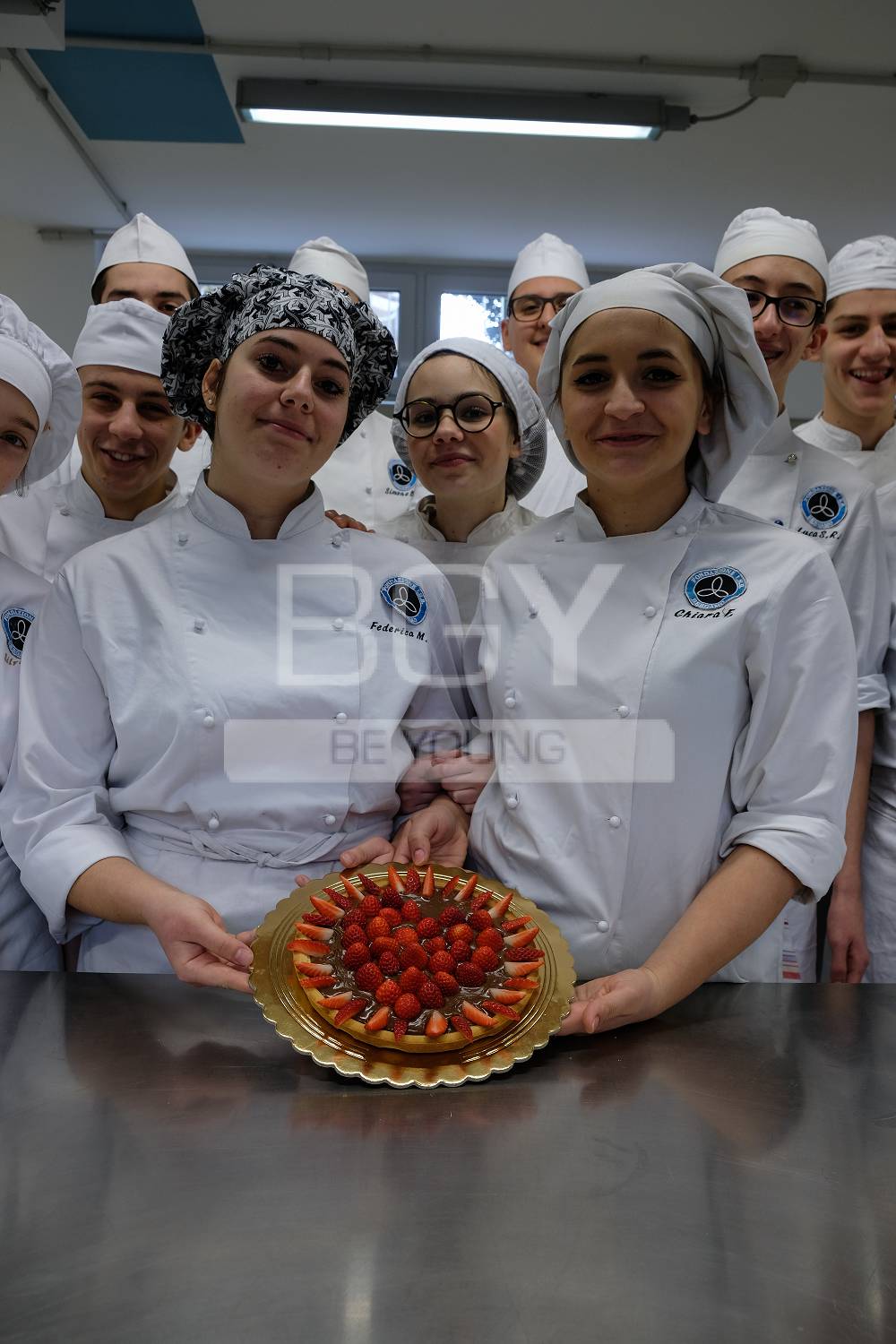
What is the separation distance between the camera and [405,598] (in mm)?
1567

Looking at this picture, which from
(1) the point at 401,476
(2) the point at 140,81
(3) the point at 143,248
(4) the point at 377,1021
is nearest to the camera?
(4) the point at 377,1021

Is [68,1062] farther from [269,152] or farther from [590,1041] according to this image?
[269,152]

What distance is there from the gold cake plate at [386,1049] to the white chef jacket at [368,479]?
1.64 metres

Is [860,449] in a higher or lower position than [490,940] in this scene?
higher

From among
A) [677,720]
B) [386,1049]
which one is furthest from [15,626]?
[677,720]

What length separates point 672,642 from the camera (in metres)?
1.29

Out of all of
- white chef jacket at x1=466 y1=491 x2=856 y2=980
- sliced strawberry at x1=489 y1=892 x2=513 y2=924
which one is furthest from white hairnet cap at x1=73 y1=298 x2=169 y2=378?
sliced strawberry at x1=489 y1=892 x2=513 y2=924

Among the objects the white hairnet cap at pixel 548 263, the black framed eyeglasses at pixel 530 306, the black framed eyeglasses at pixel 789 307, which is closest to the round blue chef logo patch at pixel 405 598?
the black framed eyeglasses at pixel 789 307

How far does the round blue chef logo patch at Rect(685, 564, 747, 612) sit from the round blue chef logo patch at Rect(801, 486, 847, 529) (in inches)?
27.4

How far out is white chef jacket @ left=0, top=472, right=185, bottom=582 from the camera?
201 cm

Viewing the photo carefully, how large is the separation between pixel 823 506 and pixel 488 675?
2.76 feet

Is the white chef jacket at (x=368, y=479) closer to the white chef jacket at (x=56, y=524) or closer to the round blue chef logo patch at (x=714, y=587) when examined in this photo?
the white chef jacket at (x=56, y=524)

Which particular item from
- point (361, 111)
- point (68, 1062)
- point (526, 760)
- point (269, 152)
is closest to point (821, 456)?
point (526, 760)

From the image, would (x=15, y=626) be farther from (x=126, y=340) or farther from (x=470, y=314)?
(x=470, y=314)
